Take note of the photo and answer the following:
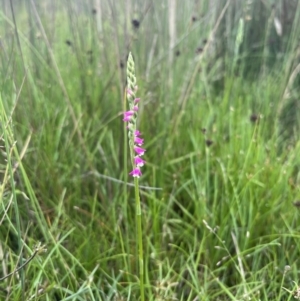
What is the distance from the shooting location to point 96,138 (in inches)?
64.7

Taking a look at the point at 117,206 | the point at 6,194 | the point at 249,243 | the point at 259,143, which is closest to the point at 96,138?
the point at 117,206

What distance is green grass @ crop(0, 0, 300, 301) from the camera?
1.08 m

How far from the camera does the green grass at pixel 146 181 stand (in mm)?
1083

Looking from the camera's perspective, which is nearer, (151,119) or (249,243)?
(249,243)

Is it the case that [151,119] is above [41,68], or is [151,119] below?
below

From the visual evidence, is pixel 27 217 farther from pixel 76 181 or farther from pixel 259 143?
pixel 259 143

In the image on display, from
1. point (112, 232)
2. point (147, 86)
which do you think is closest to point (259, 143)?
point (147, 86)

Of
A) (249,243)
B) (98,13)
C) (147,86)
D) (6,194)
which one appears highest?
(98,13)

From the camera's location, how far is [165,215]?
1.29m

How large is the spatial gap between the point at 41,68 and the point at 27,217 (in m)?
0.70

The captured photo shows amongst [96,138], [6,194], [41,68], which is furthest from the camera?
[41,68]

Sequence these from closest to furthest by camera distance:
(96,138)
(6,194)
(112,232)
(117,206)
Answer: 1. (112,232)
2. (6,194)
3. (117,206)
4. (96,138)

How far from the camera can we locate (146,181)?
1.52 meters

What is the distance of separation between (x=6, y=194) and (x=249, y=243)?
68 centimetres
